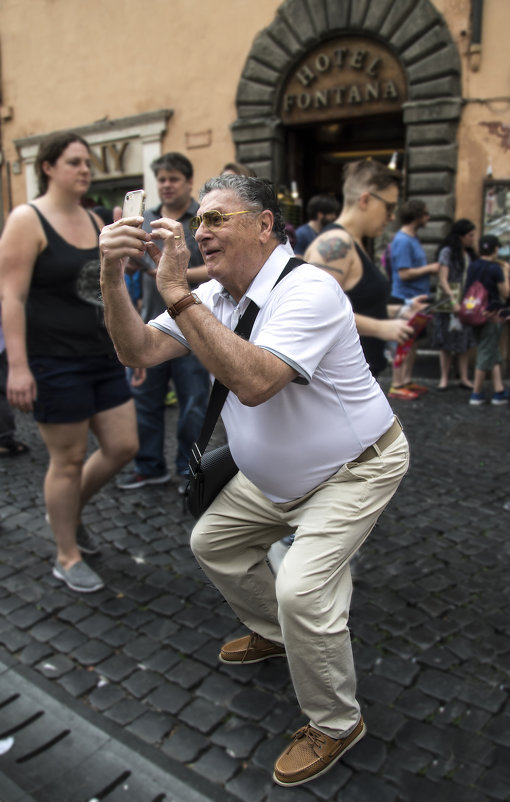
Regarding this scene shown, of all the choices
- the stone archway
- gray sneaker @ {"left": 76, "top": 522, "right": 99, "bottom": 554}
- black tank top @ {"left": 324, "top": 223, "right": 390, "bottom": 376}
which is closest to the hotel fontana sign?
the stone archway

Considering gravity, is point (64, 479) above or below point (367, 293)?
below

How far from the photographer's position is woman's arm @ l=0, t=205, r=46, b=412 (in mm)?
3016

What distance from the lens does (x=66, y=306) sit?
10.5ft

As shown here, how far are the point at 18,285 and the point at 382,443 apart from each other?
5.71 ft

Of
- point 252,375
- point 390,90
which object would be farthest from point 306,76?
point 252,375

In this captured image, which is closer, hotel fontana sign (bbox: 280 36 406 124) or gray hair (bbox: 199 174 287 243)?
gray hair (bbox: 199 174 287 243)

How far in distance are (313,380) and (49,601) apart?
1820 mm

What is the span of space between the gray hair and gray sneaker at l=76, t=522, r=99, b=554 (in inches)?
80.6

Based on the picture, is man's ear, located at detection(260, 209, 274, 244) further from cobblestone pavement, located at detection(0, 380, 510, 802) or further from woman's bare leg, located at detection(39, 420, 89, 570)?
cobblestone pavement, located at detection(0, 380, 510, 802)

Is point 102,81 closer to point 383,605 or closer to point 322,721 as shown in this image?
point 383,605

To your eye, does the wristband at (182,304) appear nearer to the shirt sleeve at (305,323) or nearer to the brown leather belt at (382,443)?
the shirt sleeve at (305,323)

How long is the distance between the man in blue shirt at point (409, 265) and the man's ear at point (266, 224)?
5.43 m

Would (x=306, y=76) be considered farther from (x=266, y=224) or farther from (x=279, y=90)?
(x=266, y=224)

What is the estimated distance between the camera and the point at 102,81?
11922mm
